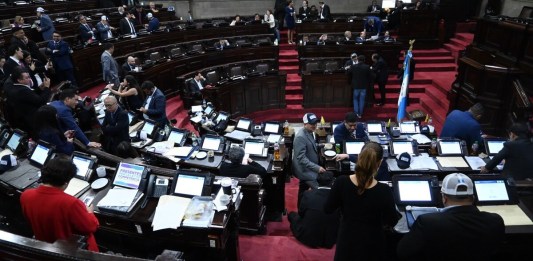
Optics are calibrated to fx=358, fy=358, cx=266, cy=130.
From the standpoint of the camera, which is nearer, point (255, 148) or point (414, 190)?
point (414, 190)

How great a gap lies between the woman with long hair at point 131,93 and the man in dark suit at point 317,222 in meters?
4.39

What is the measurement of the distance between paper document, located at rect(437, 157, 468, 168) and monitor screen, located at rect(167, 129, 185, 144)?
12.8 ft

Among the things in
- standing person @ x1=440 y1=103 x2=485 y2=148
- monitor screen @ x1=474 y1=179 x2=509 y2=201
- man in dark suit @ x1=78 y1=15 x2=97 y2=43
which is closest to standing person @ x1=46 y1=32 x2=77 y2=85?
man in dark suit @ x1=78 y1=15 x2=97 y2=43

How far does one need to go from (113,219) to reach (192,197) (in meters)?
0.79

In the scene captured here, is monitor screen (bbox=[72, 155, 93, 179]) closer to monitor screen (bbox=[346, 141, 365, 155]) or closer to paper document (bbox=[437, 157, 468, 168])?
monitor screen (bbox=[346, 141, 365, 155])

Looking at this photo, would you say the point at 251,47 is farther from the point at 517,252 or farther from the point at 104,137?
the point at 517,252

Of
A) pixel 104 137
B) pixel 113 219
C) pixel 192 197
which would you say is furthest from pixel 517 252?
pixel 104 137

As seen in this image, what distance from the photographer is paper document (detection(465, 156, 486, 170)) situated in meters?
4.86

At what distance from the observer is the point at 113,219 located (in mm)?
3539

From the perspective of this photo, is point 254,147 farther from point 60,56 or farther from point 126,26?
point 126,26

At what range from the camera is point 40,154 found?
4.45m

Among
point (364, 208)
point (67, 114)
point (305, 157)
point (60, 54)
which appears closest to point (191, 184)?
point (305, 157)

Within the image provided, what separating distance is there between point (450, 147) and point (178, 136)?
4161 mm

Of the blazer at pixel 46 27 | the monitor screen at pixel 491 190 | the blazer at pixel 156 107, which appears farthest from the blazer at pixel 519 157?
the blazer at pixel 46 27
